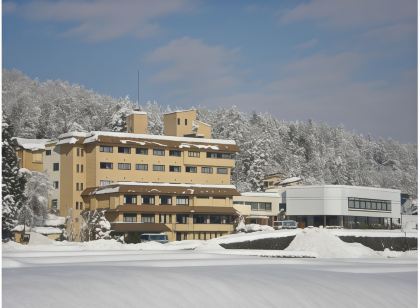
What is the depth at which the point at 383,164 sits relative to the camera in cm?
9619

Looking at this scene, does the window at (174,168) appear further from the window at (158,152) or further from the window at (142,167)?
the window at (142,167)

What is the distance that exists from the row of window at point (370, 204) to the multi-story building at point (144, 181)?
409 inches

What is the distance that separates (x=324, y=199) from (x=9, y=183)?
27.8 meters

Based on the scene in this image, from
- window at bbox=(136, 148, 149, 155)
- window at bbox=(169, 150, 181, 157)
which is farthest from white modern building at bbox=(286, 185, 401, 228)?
window at bbox=(136, 148, 149, 155)

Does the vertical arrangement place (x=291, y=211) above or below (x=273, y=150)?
below

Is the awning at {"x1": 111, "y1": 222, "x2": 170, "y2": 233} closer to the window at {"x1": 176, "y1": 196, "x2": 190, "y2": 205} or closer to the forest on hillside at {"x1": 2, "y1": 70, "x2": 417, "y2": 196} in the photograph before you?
the window at {"x1": 176, "y1": 196, "x2": 190, "y2": 205}

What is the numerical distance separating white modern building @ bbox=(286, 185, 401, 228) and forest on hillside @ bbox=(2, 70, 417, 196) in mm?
12363

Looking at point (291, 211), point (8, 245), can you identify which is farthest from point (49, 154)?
point (8, 245)

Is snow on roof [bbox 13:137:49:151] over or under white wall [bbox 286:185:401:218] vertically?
over

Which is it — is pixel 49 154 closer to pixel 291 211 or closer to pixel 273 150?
pixel 291 211

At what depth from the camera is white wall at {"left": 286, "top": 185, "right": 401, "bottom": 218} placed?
181ft

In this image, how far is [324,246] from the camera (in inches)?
1277

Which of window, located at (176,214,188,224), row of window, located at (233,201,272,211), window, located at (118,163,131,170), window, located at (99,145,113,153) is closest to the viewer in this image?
window, located at (176,214,188,224)

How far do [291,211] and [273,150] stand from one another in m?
28.9
